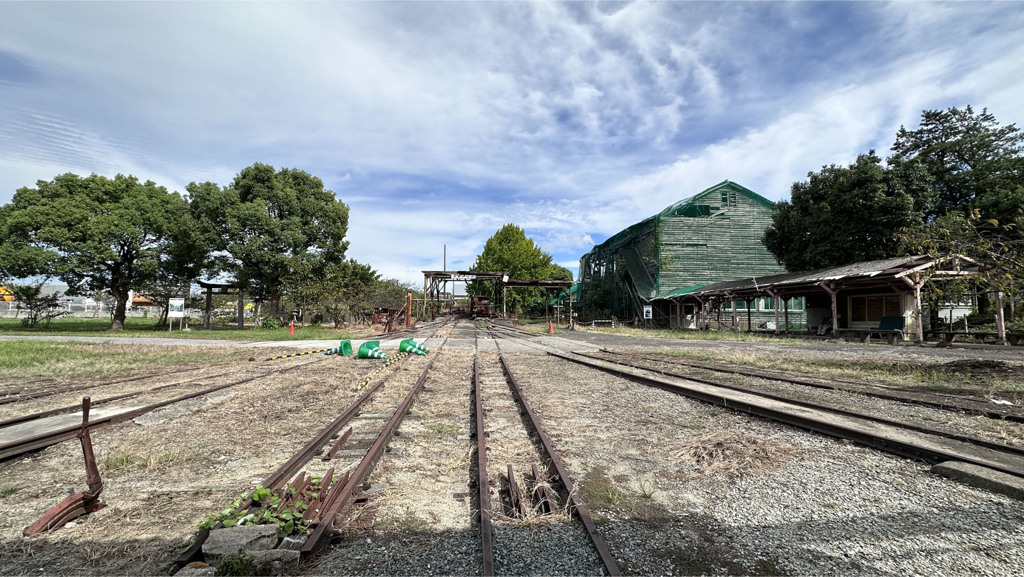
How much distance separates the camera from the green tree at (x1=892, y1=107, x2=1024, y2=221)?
2462 cm

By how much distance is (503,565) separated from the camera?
2.49 meters

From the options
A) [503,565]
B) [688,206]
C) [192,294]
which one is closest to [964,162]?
[688,206]

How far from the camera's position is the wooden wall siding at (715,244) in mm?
36375

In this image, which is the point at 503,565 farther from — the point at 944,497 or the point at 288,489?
the point at 944,497

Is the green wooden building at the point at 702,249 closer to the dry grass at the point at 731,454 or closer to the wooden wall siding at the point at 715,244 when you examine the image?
the wooden wall siding at the point at 715,244

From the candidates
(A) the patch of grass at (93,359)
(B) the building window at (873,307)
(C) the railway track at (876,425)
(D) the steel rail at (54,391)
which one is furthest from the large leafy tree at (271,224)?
(B) the building window at (873,307)

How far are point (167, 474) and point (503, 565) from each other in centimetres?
330

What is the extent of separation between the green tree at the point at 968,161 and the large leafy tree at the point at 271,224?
3567 centimetres

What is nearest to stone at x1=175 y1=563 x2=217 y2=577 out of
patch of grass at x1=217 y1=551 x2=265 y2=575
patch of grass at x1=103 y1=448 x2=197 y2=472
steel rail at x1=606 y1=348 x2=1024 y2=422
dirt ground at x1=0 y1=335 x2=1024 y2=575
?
patch of grass at x1=217 y1=551 x2=265 y2=575

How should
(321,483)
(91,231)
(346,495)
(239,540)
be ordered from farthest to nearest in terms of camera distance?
1. (91,231)
2. (321,483)
3. (346,495)
4. (239,540)

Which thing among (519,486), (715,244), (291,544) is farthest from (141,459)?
(715,244)

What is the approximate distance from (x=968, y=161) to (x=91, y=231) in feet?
166

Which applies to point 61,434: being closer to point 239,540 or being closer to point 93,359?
point 239,540

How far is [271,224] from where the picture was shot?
27.0m
